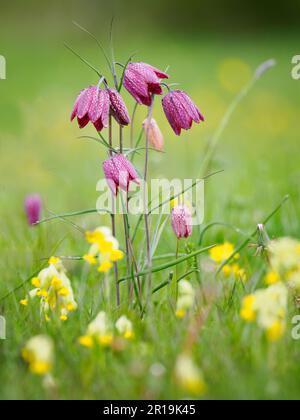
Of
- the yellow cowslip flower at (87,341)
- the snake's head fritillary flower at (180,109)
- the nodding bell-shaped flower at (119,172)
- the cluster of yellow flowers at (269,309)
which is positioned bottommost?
the yellow cowslip flower at (87,341)

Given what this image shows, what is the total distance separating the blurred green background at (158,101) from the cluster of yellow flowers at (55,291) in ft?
1.12

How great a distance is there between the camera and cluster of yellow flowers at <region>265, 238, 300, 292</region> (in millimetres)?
1073

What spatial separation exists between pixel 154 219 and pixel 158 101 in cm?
228

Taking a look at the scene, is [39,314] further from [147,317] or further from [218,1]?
[218,1]

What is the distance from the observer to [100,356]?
1.11m

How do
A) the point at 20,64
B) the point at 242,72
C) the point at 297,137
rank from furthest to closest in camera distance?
the point at 20,64 < the point at 242,72 < the point at 297,137

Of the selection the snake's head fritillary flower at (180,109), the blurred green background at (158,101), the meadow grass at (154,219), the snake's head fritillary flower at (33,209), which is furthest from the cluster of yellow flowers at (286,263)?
the snake's head fritillary flower at (33,209)

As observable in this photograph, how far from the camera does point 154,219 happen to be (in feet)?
7.90

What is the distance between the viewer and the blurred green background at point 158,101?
9.32 feet

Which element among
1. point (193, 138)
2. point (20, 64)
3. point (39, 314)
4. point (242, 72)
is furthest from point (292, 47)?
point (39, 314)

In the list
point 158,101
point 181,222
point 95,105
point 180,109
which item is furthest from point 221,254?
point 158,101

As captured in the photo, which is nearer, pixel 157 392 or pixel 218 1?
pixel 157 392

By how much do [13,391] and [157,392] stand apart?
0.22 m

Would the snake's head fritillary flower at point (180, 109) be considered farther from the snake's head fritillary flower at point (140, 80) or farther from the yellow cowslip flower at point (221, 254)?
the yellow cowslip flower at point (221, 254)
